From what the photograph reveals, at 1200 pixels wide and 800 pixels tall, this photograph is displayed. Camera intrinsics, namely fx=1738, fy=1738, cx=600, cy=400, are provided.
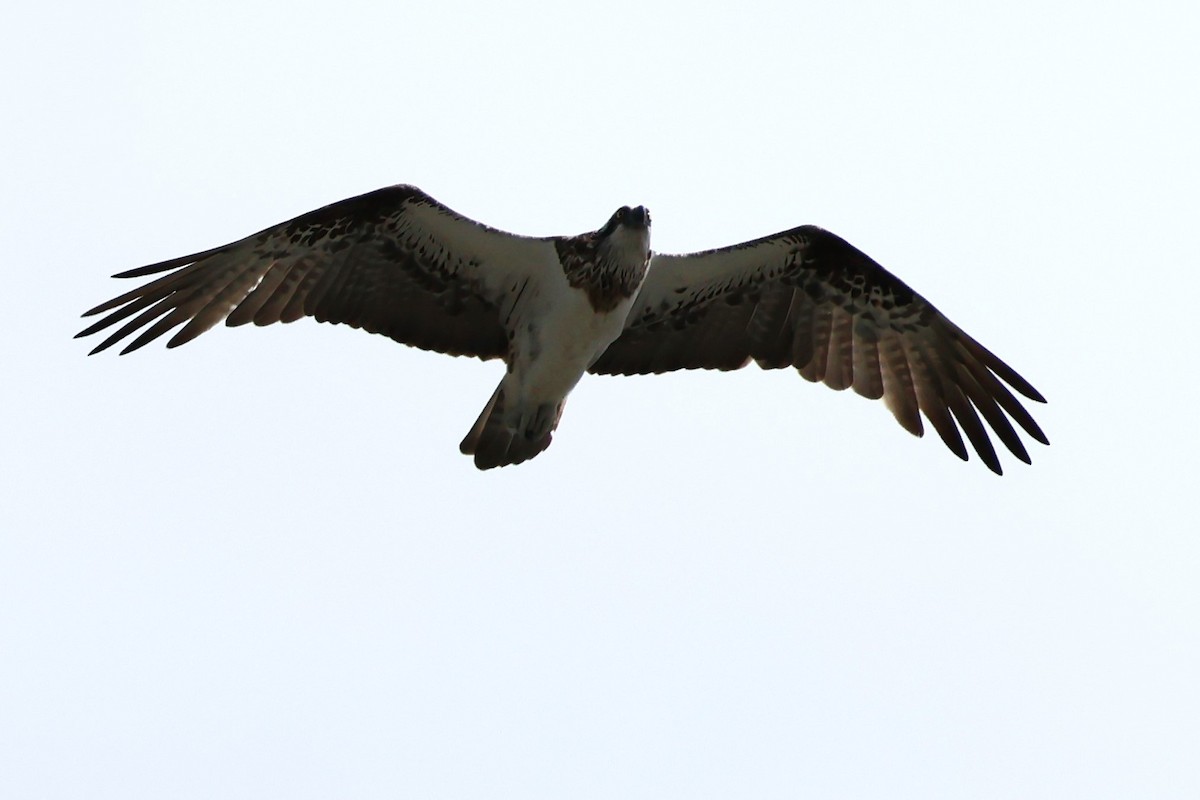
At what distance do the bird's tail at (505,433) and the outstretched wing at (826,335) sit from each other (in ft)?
2.27

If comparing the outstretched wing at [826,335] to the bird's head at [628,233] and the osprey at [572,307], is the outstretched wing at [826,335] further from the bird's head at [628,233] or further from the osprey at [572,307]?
the bird's head at [628,233]

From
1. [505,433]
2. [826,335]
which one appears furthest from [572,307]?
[826,335]

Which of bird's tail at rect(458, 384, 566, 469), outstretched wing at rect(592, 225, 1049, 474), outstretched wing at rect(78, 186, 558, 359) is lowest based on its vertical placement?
bird's tail at rect(458, 384, 566, 469)

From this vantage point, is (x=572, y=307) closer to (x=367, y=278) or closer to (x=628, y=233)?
(x=628, y=233)

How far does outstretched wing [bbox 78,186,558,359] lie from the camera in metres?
11.2

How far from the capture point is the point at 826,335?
12.3 meters

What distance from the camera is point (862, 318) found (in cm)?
1232

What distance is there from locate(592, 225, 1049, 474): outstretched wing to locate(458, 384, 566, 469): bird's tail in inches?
27.2

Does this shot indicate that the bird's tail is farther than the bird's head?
Yes

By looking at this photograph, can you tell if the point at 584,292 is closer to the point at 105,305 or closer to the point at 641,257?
the point at 641,257

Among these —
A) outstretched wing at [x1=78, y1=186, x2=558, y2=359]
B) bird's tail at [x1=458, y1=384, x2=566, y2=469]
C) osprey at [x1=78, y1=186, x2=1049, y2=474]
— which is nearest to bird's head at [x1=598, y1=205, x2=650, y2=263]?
osprey at [x1=78, y1=186, x2=1049, y2=474]

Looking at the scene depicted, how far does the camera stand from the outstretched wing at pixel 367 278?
36.9 feet

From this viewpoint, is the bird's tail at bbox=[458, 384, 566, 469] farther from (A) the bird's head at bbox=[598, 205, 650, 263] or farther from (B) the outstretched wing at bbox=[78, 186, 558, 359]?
(A) the bird's head at bbox=[598, 205, 650, 263]

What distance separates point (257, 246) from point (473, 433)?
1872 mm
